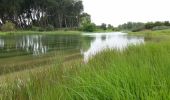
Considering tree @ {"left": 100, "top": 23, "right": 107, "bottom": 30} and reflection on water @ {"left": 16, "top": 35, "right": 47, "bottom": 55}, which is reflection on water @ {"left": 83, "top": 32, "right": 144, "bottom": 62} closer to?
reflection on water @ {"left": 16, "top": 35, "right": 47, "bottom": 55}

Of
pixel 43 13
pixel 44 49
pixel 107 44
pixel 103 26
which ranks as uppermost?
pixel 43 13

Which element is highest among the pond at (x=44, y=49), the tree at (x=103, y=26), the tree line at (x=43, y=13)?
the tree line at (x=43, y=13)

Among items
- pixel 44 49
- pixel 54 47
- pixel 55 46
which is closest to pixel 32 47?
pixel 54 47

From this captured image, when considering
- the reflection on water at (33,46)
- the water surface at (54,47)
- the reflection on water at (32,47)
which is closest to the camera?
the water surface at (54,47)

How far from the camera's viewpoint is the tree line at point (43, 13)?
61.1 meters

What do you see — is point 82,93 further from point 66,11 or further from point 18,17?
point 66,11

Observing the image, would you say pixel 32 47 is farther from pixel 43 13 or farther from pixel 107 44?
pixel 43 13

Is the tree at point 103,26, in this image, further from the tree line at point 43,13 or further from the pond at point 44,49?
the pond at point 44,49

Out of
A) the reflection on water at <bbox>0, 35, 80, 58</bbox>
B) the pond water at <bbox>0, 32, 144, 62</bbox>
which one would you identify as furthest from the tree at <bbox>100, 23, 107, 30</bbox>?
the reflection on water at <bbox>0, 35, 80, 58</bbox>

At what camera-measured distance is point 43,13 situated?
68.9 meters

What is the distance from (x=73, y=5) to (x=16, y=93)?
7057 centimetres

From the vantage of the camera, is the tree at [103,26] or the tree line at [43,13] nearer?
the tree line at [43,13]

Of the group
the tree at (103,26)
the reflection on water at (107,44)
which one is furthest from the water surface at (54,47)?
the tree at (103,26)

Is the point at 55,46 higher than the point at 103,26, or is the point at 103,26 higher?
the point at 103,26
